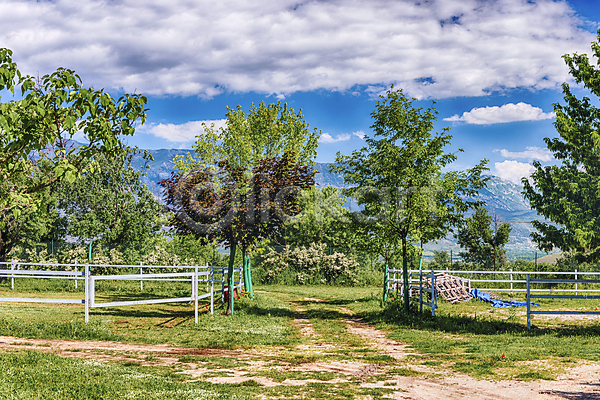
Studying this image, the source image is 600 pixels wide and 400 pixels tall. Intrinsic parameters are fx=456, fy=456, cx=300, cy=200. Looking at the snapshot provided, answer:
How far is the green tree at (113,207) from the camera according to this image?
1236 inches

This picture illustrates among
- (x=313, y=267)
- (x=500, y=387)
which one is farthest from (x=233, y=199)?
(x=313, y=267)

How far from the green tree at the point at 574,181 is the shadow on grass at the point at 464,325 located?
23346 millimetres

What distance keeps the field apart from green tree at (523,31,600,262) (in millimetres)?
21459

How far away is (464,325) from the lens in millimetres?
14578

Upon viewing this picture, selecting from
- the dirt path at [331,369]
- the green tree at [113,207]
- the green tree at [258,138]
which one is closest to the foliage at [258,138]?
the green tree at [258,138]

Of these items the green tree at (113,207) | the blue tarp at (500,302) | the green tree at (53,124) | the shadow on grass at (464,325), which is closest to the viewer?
the green tree at (53,124)

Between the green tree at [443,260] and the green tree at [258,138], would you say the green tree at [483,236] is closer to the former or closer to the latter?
the green tree at [443,260]

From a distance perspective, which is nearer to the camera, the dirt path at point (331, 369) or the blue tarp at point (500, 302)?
the dirt path at point (331, 369)

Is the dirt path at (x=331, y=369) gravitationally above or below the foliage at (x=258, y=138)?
below

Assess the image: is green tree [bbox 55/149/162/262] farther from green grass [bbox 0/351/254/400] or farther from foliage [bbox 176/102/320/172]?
green grass [bbox 0/351/254/400]

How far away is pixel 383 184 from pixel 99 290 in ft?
57.2

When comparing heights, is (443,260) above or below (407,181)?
below

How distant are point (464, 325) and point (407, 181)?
5901 millimetres

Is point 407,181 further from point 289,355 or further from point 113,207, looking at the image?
point 113,207
